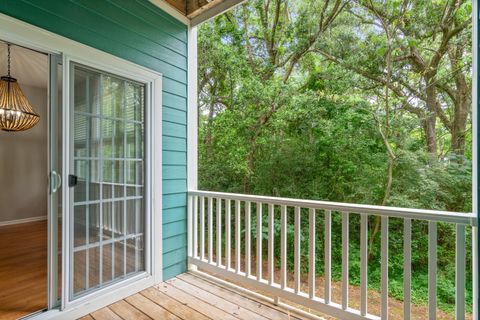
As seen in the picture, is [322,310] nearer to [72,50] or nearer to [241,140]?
[72,50]

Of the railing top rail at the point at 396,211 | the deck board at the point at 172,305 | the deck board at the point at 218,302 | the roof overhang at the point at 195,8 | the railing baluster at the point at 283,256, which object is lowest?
the deck board at the point at 218,302

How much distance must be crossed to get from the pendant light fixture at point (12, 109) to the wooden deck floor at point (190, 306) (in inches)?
105

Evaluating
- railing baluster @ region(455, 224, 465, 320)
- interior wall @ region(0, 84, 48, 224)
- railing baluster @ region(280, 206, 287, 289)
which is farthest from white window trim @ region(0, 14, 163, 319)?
interior wall @ region(0, 84, 48, 224)

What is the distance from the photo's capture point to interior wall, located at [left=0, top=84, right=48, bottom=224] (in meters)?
4.63

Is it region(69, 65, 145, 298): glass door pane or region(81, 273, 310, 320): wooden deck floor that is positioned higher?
region(69, 65, 145, 298): glass door pane

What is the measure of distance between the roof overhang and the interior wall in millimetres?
3868

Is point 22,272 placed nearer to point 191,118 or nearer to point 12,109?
point 12,109

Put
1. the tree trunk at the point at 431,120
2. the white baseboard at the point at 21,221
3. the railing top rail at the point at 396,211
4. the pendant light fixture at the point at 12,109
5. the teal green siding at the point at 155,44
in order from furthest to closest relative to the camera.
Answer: the white baseboard at the point at 21,221, the tree trunk at the point at 431,120, the pendant light fixture at the point at 12,109, the teal green siding at the point at 155,44, the railing top rail at the point at 396,211

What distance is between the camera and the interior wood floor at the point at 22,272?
2.01 meters

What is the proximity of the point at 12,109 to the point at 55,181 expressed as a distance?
2.12 m

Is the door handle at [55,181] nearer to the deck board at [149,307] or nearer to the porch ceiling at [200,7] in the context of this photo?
the deck board at [149,307]

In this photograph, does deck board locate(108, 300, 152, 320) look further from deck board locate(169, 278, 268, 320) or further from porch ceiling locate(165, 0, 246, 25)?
porch ceiling locate(165, 0, 246, 25)

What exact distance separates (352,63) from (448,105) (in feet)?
5.15

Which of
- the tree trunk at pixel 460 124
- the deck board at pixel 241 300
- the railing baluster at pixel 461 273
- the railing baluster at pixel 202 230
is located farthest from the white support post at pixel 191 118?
the tree trunk at pixel 460 124
